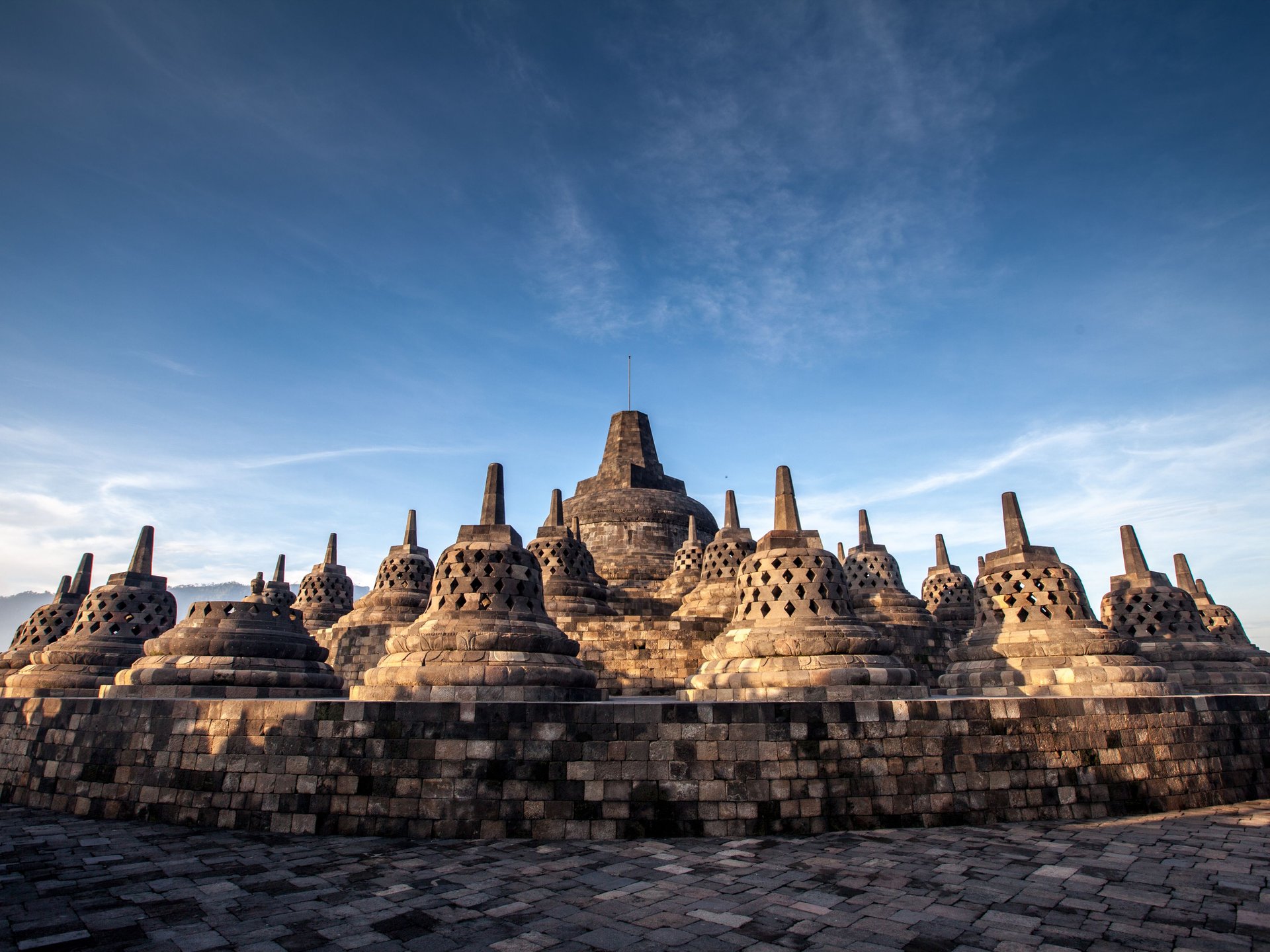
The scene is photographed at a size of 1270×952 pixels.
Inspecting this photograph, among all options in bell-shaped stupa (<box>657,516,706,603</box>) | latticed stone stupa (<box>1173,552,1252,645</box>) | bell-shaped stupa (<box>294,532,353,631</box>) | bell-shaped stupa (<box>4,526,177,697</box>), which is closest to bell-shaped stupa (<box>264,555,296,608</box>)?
bell-shaped stupa (<box>294,532,353,631</box>)

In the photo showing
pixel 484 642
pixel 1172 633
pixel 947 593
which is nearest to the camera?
pixel 484 642

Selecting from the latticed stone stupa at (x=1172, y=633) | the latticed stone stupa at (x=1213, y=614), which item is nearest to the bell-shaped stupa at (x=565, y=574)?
the latticed stone stupa at (x=1172, y=633)

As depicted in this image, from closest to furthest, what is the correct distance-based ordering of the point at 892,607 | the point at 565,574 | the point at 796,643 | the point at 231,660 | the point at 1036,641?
the point at 796,643 → the point at 1036,641 → the point at 231,660 → the point at 565,574 → the point at 892,607

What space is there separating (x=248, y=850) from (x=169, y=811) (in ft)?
6.90

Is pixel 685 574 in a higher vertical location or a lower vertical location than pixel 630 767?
higher

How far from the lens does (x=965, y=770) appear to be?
25.5 feet

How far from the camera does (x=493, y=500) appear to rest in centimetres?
1178

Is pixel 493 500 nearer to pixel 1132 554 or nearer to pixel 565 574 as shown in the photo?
pixel 565 574

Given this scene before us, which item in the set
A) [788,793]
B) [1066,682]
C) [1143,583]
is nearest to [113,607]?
[788,793]

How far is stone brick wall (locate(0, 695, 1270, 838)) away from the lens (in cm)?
731

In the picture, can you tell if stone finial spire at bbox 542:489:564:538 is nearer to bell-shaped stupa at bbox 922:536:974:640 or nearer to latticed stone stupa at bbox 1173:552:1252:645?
bell-shaped stupa at bbox 922:536:974:640

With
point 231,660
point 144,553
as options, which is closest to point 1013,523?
point 231,660

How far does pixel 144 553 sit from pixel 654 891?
1492 cm

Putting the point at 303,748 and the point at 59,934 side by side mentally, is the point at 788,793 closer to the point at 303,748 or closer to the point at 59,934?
the point at 303,748
